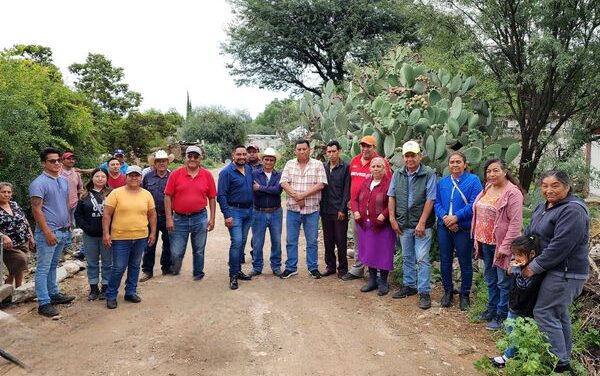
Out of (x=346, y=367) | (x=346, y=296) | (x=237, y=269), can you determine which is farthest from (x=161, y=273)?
(x=346, y=367)

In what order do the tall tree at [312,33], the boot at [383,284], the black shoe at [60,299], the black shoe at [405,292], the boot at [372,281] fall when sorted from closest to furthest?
the black shoe at [60,299], the black shoe at [405,292], the boot at [383,284], the boot at [372,281], the tall tree at [312,33]

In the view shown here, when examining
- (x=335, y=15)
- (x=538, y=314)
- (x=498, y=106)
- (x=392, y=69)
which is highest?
(x=335, y=15)

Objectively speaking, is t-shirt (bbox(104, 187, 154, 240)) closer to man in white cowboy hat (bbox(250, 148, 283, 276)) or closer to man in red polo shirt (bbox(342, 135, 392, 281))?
man in white cowboy hat (bbox(250, 148, 283, 276))

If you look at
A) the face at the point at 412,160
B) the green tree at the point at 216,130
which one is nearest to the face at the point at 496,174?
the face at the point at 412,160

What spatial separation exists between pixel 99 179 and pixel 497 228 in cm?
411

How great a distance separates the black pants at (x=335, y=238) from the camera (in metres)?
6.10

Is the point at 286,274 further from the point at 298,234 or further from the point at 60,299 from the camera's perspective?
the point at 60,299

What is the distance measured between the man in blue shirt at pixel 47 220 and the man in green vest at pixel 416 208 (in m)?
3.48

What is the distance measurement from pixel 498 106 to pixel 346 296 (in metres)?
4.97

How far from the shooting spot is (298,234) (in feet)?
20.6

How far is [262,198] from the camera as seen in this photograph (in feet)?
20.2

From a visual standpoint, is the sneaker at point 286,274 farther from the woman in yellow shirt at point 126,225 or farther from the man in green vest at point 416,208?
the woman in yellow shirt at point 126,225

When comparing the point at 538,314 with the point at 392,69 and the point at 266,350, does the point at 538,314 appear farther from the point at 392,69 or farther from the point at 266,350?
the point at 392,69

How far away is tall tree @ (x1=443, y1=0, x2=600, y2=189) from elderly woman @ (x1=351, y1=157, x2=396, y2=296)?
309 centimetres
